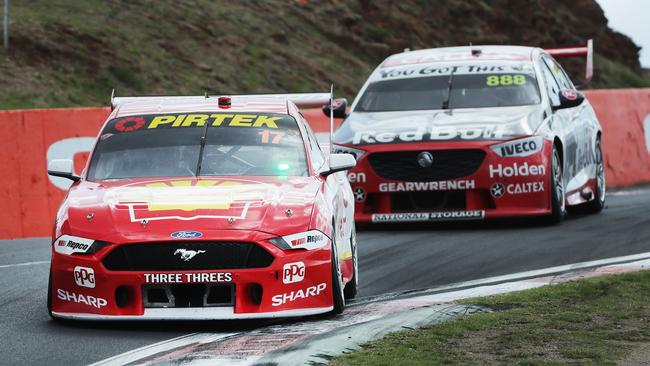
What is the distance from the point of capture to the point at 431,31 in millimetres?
41719

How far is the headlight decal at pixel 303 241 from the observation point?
8188 mm

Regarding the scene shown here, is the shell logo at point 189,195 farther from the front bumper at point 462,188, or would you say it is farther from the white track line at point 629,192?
the white track line at point 629,192

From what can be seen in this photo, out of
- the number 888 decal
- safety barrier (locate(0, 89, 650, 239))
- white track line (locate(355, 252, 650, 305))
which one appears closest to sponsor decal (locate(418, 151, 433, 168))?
the number 888 decal

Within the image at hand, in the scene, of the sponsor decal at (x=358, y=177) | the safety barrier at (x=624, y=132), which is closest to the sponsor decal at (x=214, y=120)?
the sponsor decal at (x=358, y=177)

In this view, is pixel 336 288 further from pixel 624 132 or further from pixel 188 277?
pixel 624 132

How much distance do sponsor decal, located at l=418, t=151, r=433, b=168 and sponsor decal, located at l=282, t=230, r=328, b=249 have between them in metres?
5.74

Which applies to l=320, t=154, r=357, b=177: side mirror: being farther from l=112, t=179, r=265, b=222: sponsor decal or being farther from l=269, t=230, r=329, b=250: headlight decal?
l=269, t=230, r=329, b=250: headlight decal

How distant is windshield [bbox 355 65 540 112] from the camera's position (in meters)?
15.1

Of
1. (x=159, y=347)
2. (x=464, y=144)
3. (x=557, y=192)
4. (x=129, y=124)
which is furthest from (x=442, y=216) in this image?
(x=159, y=347)

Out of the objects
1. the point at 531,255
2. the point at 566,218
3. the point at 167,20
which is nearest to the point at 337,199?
the point at 531,255

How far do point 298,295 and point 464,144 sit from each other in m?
6.16

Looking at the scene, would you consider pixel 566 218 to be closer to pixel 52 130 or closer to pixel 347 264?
pixel 52 130

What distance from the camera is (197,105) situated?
999cm

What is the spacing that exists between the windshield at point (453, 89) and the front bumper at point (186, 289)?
713 cm
